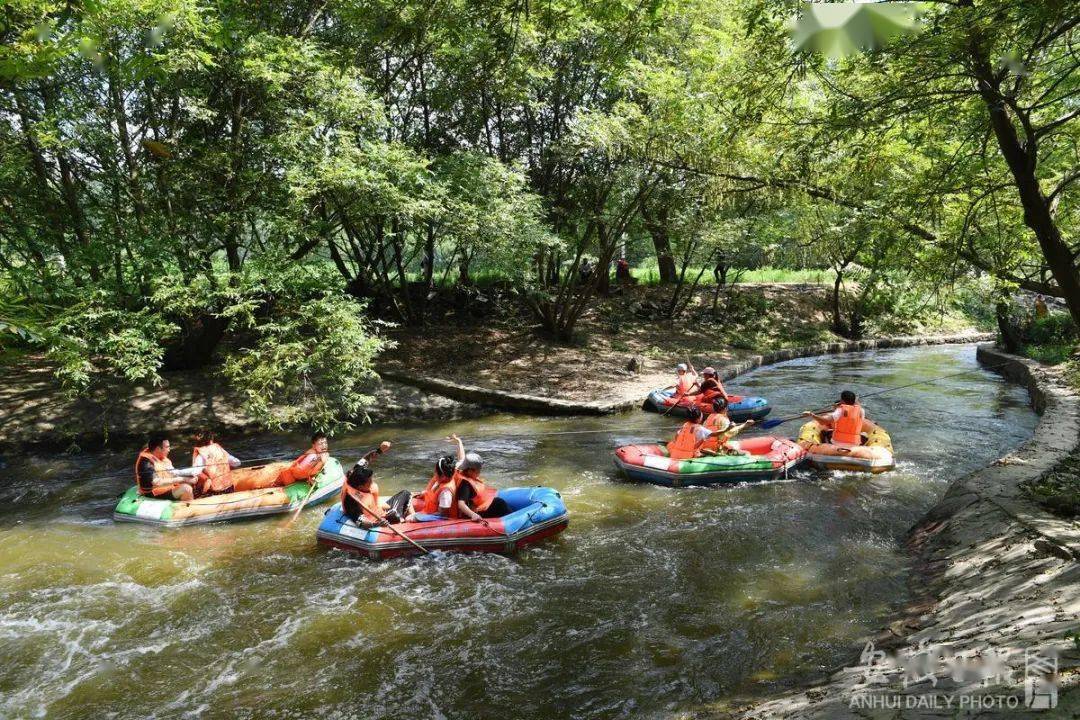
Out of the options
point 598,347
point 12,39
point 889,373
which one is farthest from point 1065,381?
point 12,39

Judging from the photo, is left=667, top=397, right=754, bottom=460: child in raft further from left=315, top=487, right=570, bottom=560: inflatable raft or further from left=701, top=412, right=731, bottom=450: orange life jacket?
left=315, top=487, right=570, bottom=560: inflatable raft

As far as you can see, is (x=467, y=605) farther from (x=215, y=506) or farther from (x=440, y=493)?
(x=215, y=506)

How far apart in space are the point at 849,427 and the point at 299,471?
7874 mm

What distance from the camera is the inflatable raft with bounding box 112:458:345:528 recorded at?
8.37 m

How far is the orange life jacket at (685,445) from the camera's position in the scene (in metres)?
9.57

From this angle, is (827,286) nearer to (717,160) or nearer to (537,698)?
(717,160)

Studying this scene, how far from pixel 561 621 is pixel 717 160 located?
7.21 meters

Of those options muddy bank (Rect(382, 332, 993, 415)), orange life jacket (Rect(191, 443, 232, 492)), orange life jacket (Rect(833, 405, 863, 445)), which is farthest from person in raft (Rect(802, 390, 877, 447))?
orange life jacket (Rect(191, 443, 232, 492))

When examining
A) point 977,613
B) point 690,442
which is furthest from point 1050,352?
point 977,613

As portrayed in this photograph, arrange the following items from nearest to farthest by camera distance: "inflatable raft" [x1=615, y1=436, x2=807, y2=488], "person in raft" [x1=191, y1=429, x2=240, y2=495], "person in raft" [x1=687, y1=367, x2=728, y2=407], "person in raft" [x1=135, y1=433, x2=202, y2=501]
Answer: "person in raft" [x1=135, y1=433, x2=202, y2=501] → "person in raft" [x1=191, y1=429, x2=240, y2=495] → "inflatable raft" [x1=615, y1=436, x2=807, y2=488] → "person in raft" [x1=687, y1=367, x2=728, y2=407]

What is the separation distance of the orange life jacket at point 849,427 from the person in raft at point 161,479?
906cm

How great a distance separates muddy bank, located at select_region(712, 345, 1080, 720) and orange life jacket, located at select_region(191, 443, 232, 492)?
7099 millimetres

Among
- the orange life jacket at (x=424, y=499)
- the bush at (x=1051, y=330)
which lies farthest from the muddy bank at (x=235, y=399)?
the bush at (x=1051, y=330)

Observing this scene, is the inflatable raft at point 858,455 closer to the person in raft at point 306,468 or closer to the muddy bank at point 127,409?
the muddy bank at point 127,409
